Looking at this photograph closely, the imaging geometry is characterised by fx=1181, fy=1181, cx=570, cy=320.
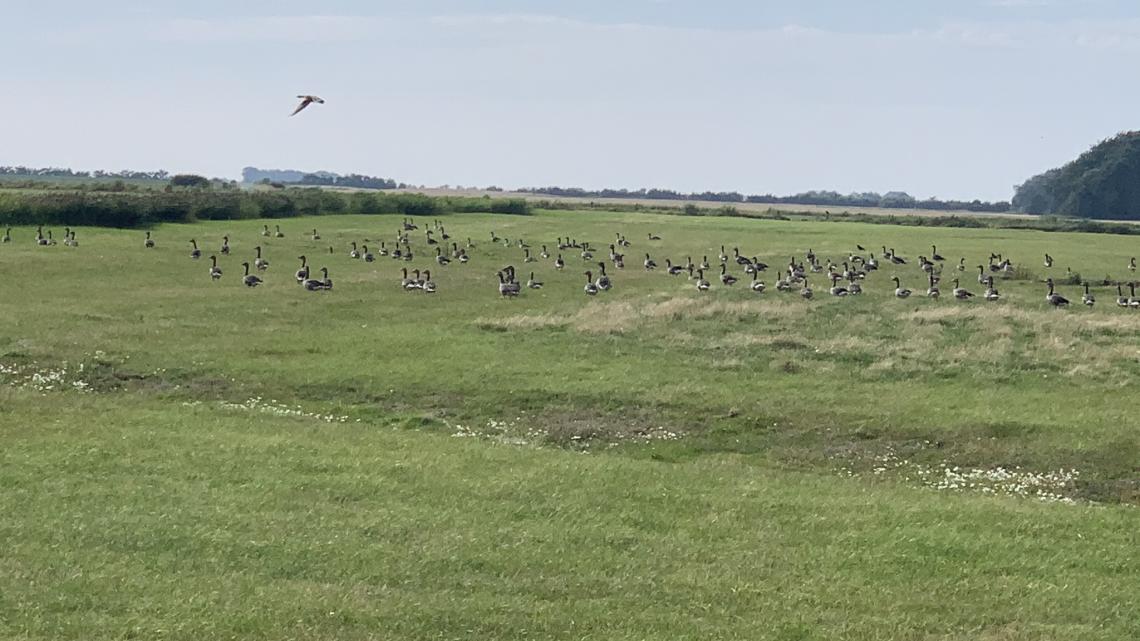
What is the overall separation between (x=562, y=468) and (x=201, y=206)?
80865 mm

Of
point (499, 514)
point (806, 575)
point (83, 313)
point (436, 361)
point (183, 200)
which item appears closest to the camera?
point (806, 575)

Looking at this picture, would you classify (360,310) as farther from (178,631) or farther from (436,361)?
(178,631)

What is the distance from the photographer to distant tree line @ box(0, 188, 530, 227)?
8094 centimetres

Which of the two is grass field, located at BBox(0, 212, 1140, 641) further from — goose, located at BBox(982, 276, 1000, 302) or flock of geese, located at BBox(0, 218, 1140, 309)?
flock of geese, located at BBox(0, 218, 1140, 309)

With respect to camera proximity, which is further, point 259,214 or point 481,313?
point 259,214

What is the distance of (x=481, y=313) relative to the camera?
45.6m

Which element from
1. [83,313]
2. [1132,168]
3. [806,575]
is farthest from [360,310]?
[1132,168]

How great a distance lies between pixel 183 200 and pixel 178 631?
86324 mm

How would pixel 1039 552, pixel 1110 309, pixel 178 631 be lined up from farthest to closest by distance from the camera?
pixel 1110 309
pixel 1039 552
pixel 178 631

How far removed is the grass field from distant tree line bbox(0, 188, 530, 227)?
36.1 metres

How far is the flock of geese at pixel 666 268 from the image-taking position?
52781mm

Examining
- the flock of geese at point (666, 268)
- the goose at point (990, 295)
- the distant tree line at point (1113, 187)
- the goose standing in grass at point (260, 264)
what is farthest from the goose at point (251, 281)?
the distant tree line at point (1113, 187)

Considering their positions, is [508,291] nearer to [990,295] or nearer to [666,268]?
[666,268]

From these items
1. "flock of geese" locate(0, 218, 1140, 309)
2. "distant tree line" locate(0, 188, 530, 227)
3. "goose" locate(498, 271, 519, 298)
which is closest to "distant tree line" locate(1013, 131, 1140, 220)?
"distant tree line" locate(0, 188, 530, 227)
